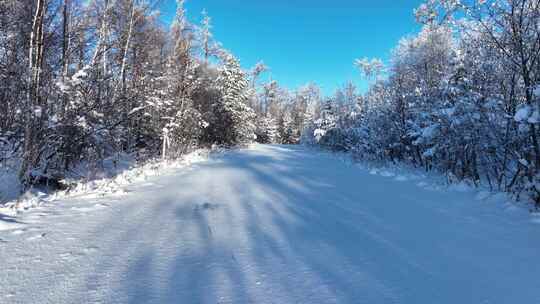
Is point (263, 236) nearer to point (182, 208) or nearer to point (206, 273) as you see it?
point (206, 273)

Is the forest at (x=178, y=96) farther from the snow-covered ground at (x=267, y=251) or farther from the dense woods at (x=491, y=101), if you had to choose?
the snow-covered ground at (x=267, y=251)

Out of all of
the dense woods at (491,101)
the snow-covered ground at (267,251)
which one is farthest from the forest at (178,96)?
the snow-covered ground at (267,251)

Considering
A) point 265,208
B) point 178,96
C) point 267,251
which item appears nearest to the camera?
point 267,251

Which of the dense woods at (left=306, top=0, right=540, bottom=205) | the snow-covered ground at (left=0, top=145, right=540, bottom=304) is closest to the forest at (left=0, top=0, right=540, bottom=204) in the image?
the dense woods at (left=306, top=0, right=540, bottom=205)

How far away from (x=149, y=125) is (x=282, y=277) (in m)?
12.4

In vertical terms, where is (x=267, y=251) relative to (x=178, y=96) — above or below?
below

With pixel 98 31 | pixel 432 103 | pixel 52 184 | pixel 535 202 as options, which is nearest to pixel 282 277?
pixel 535 202

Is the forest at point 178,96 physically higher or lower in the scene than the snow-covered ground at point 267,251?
higher

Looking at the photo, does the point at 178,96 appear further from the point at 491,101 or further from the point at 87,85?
the point at 491,101

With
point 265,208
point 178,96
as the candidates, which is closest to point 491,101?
point 265,208

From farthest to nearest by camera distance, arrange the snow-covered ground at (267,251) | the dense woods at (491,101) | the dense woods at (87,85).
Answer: the dense woods at (87,85) → the dense woods at (491,101) → the snow-covered ground at (267,251)

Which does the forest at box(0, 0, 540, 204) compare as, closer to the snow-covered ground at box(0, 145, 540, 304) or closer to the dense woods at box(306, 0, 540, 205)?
the dense woods at box(306, 0, 540, 205)

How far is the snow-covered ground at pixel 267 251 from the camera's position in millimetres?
1987

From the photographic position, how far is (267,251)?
2.69m
